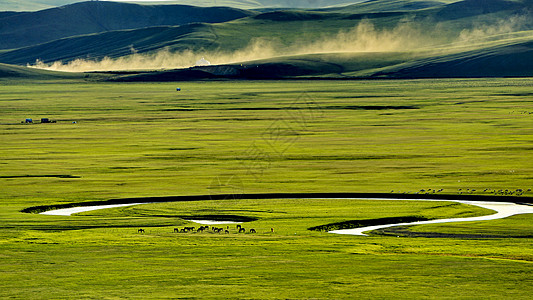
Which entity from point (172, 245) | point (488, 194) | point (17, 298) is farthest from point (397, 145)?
point (17, 298)

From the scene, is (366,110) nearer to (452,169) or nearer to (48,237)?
(452,169)

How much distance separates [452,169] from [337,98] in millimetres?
119175

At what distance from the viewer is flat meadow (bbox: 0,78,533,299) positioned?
33031mm

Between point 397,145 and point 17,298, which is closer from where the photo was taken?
point 17,298

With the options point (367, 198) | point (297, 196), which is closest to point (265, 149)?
point (297, 196)

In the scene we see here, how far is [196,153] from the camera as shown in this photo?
89.6 metres

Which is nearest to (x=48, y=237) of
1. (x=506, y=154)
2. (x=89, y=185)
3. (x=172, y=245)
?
(x=172, y=245)

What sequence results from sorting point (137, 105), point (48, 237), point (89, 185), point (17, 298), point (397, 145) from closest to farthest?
point (17, 298) → point (48, 237) → point (89, 185) → point (397, 145) → point (137, 105)

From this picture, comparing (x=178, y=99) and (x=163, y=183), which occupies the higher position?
(x=178, y=99)

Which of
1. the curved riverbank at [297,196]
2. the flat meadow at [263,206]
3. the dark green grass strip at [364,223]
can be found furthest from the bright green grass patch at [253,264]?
the curved riverbank at [297,196]

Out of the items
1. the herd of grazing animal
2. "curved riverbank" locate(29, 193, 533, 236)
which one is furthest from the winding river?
the herd of grazing animal

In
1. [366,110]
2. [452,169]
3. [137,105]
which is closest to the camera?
[452,169]

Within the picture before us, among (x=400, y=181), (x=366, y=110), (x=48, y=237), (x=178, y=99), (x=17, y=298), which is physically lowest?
(x=17, y=298)

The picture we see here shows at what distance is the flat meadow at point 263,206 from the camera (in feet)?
108
